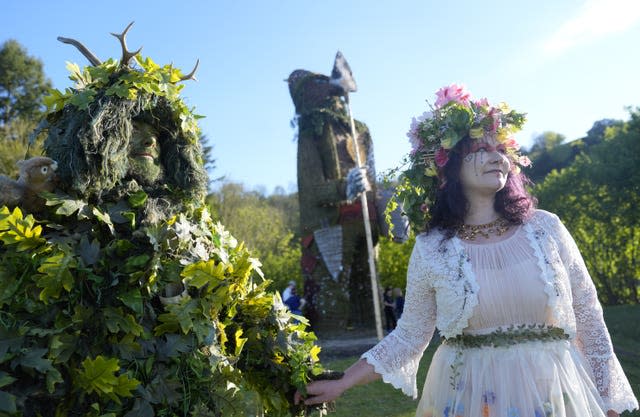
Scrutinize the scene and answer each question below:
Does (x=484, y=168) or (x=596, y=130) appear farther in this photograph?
(x=596, y=130)

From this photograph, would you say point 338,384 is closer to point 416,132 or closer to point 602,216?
point 416,132

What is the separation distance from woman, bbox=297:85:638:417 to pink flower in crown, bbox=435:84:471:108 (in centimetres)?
2

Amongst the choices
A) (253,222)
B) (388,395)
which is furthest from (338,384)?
(253,222)

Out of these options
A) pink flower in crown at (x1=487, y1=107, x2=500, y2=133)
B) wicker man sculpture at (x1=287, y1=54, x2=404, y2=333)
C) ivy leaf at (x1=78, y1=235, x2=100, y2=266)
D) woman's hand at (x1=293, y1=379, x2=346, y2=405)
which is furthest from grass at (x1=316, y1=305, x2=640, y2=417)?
ivy leaf at (x1=78, y1=235, x2=100, y2=266)

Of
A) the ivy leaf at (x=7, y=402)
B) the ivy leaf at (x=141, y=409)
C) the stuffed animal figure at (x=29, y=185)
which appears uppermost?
the stuffed animal figure at (x=29, y=185)

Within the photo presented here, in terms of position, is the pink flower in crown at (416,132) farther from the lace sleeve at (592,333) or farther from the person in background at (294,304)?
the person in background at (294,304)

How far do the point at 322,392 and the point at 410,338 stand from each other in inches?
18.0

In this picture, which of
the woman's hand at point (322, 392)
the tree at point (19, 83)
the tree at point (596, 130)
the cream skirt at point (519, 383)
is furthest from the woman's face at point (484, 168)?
the tree at point (596, 130)

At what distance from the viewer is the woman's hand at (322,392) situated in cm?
247

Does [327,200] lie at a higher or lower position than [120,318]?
higher

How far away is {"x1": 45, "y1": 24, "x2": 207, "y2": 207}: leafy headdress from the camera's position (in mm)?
2318

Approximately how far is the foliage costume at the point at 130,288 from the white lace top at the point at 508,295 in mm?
534

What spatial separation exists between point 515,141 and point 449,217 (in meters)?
0.48

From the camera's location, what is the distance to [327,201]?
9227 mm
